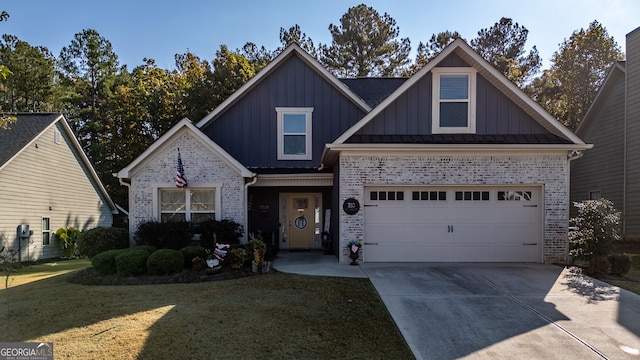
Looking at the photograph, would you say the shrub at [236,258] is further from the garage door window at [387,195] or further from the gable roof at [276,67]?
the gable roof at [276,67]

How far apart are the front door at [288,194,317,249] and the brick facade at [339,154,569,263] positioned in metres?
3.99

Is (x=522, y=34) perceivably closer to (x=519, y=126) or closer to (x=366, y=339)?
(x=519, y=126)

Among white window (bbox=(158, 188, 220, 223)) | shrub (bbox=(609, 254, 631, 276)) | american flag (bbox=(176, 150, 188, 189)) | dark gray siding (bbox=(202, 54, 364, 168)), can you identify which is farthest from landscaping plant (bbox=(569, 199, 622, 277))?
american flag (bbox=(176, 150, 188, 189))

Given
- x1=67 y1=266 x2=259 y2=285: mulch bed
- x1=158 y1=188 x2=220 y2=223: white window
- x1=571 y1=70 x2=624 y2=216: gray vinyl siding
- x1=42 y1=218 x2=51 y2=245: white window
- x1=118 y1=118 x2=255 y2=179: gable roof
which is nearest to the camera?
x1=67 y1=266 x2=259 y2=285: mulch bed

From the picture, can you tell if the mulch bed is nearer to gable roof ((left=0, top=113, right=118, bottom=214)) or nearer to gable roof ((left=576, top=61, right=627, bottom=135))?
gable roof ((left=0, top=113, right=118, bottom=214))

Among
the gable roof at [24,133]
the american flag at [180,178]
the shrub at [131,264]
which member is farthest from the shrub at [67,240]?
the shrub at [131,264]

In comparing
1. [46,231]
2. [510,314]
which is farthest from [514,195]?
[46,231]

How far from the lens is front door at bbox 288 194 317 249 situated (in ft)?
47.7

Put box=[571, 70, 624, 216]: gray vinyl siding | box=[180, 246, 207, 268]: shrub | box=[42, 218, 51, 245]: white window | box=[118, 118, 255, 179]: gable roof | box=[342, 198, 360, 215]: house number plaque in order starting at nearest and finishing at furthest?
box=[180, 246, 207, 268]: shrub < box=[342, 198, 360, 215]: house number plaque < box=[118, 118, 255, 179]: gable roof < box=[571, 70, 624, 216]: gray vinyl siding < box=[42, 218, 51, 245]: white window

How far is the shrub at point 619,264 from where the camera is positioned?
928 cm

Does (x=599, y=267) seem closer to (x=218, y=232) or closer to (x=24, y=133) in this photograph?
→ (x=218, y=232)

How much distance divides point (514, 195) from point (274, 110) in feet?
27.9

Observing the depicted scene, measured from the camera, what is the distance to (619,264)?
9.30 metres

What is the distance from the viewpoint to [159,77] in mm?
28000
